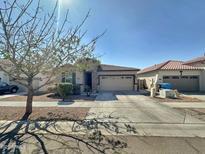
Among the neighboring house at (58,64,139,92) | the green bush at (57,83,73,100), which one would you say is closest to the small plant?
the green bush at (57,83,73,100)

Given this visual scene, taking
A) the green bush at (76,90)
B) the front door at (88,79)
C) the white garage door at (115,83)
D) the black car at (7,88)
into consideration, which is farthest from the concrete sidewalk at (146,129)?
the white garage door at (115,83)

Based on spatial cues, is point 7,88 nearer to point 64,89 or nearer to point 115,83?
point 64,89

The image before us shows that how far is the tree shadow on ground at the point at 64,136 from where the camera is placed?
18.1 ft

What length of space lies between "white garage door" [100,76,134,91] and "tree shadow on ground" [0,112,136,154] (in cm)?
1720

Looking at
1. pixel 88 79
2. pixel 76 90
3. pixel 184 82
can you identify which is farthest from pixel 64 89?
pixel 184 82

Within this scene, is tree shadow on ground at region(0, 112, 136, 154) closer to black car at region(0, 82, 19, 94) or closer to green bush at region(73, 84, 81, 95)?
green bush at region(73, 84, 81, 95)

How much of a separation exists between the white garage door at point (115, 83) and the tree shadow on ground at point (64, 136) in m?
17.2

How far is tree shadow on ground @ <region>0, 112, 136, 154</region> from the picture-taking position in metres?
5.51

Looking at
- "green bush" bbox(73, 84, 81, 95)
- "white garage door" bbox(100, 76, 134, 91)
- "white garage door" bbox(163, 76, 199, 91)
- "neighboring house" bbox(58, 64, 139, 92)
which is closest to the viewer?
"green bush" bbox(73, 84, 81, 95)

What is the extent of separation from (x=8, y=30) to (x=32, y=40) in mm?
1183

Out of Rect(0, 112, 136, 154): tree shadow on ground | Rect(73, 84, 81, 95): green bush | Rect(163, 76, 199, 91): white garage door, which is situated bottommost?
Rect(0, 112, 136, 154): tree shadow on ground

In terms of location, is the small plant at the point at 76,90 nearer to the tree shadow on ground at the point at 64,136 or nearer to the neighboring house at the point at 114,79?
the neighboring house at the point at 114,79

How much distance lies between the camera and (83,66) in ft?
36.1

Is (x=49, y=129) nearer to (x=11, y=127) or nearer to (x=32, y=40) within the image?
(x=11, y=127)
